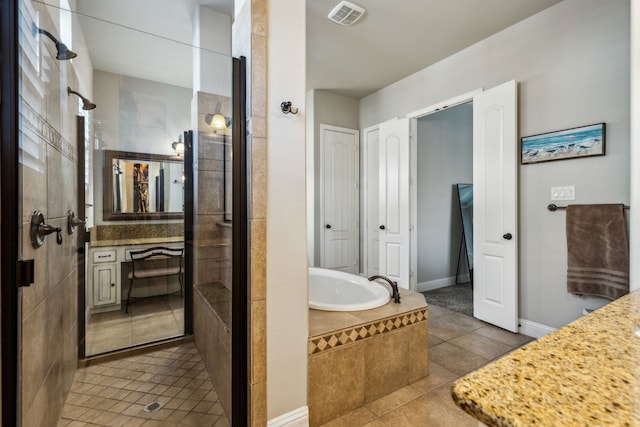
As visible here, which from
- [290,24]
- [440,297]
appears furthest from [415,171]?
[290,24]

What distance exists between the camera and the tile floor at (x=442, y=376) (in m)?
1.61

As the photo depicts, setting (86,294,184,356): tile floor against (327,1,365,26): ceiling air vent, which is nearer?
(86,294,184,356): tile floor

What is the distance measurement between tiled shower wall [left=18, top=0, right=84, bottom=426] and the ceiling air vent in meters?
1.96

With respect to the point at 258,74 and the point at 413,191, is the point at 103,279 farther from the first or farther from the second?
the point at 413,191

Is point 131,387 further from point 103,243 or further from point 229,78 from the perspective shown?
point 229,78

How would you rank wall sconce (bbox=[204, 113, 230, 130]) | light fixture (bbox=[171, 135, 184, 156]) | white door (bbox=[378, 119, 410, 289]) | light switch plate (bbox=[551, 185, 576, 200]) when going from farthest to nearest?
white door (bbox=[378, 119, 410, 289]), light switch plate (bbox=[551, 185, 576, 200]), light fixture (bbox=[171, 135, 184, 156]), wall sconce (bbox=[204, 113, 230, 130])

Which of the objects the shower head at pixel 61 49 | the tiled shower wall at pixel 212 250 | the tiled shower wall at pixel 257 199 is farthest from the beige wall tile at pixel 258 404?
the shower head at pixel 61 49

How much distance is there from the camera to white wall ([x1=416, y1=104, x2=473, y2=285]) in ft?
13.7

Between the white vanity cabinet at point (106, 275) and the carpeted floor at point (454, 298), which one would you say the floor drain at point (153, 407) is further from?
the carpeted floor at point (454, 298)

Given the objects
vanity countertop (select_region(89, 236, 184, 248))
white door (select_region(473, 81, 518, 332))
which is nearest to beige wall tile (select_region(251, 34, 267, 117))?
vanity countertop (select_region(89, 236, 184, 248))

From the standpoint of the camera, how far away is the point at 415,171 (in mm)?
3834

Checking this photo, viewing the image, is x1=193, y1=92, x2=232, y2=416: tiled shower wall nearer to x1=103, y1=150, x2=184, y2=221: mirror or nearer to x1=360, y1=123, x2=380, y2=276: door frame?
x1=103, y1=150, x2=184, y2=221: mirror

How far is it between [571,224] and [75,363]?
3.58 meters

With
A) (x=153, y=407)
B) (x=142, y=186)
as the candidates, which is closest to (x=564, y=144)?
(x=142, y=186)
